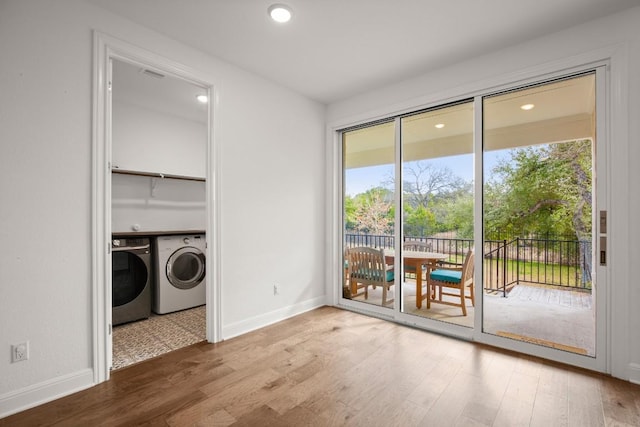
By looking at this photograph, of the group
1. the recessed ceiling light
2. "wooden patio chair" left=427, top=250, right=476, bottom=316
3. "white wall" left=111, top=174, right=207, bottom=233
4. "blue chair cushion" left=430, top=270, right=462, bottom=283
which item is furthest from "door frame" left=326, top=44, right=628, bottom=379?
"white wall" left=111, top=174, right=207, bottom=233

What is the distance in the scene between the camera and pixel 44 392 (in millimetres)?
1934

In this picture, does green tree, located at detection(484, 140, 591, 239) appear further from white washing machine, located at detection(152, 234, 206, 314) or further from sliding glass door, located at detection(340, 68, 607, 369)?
white washing machine, located at detection(152, 234, 206, 314)

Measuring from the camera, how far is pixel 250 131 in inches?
126

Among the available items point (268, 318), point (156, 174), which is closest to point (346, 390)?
point (268, 318)

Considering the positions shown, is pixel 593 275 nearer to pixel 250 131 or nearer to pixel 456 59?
pixel 456 59

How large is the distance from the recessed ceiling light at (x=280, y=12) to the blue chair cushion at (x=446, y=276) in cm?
275

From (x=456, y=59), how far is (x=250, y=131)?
6.96 feet

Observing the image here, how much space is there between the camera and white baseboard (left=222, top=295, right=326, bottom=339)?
2.99 meters

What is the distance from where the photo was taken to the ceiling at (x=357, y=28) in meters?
2.17

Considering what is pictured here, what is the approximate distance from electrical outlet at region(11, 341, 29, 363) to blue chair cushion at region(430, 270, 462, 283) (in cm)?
334

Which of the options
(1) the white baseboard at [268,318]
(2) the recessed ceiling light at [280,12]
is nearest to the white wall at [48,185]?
(2) the recessed ceiling light at [280,12]

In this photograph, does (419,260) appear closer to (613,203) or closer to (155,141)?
(613,203)

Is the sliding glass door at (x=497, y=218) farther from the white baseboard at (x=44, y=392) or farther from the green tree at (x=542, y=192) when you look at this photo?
the white baseboard at (x=44, y=392)

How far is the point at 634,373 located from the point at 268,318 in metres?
2.99
